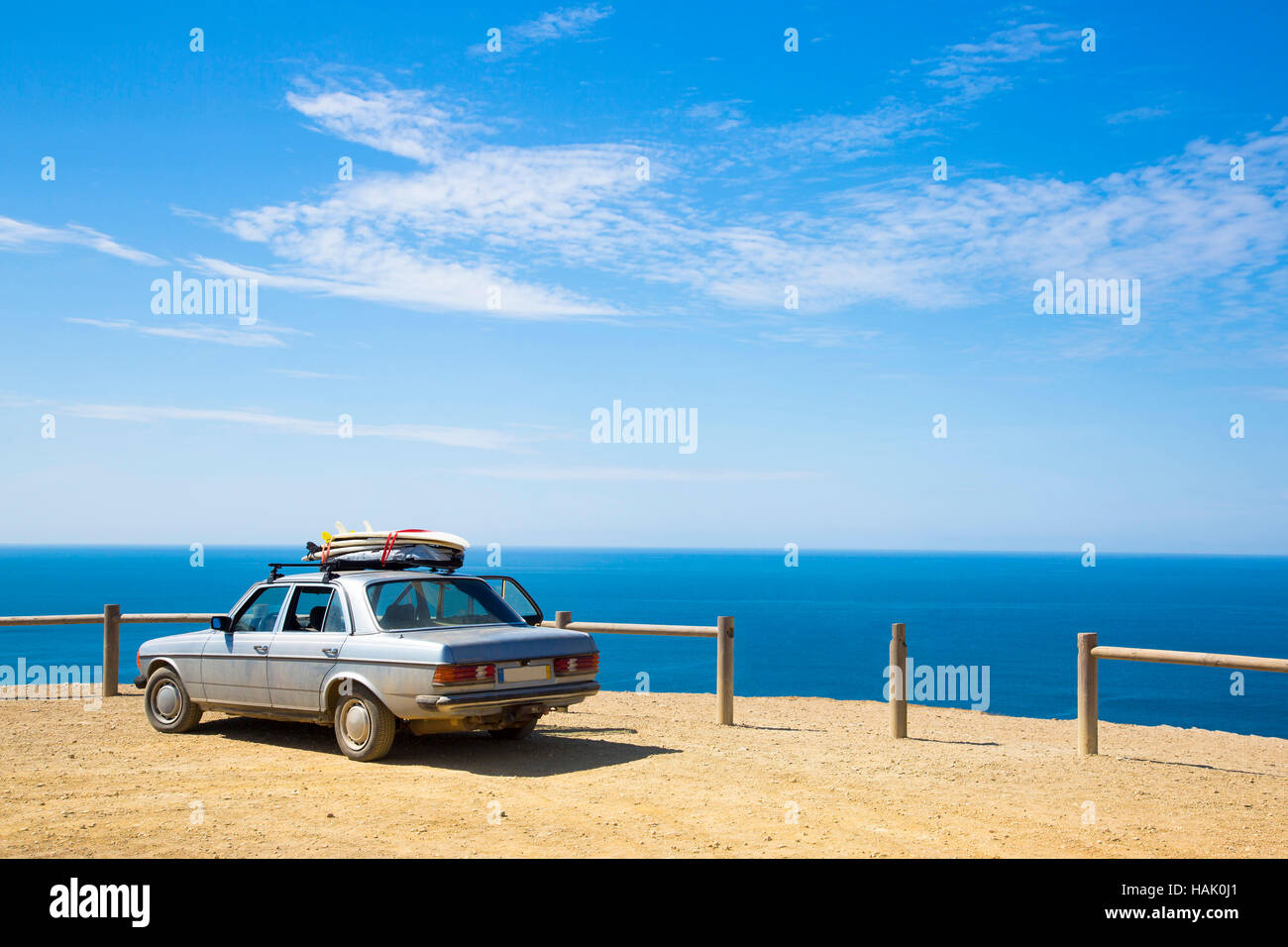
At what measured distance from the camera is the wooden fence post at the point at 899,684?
1133 cm

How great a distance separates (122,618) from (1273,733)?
54.2 meters

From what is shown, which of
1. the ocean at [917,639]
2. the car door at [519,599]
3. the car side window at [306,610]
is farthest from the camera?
the ocean at [917,639]

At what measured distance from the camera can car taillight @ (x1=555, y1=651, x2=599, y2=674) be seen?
31.7 feet

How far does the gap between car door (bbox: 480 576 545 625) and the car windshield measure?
198 millimetres

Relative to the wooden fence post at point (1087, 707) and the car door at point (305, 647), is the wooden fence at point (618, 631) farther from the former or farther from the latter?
the wooden fence post at point (1087, 707)

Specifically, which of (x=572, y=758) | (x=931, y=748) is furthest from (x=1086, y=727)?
(x=572, y=758)

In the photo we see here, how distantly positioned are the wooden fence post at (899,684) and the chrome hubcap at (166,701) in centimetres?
756

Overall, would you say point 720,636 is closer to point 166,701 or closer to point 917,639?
point 166,701

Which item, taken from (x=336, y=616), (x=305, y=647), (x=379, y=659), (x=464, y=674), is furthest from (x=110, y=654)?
(x=464, y=674)

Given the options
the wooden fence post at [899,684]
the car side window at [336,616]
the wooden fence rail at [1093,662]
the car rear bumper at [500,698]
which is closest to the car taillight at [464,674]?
the car rear bumper at [500,698]

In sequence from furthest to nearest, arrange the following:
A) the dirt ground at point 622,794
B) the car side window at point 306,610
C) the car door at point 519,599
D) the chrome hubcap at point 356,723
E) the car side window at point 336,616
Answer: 1. the car door at point 519,599
2. the car side window at point 306,610
3. the car side window at point 336,616
4. the chrome hubcap at point 356,723
5. the dirt ground at point 622,794

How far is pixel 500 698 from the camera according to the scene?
9.10m
